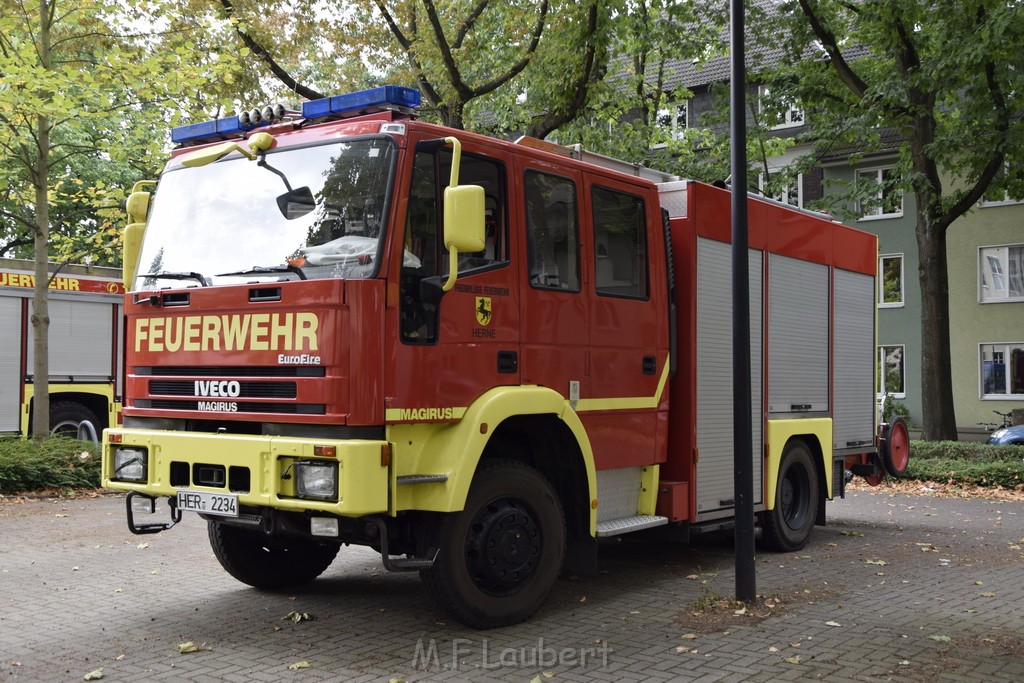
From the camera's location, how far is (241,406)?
621 cm

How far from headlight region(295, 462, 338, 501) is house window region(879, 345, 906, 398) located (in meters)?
31.1

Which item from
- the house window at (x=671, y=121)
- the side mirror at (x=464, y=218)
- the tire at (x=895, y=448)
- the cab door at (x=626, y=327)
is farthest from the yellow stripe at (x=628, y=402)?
the house window at (x=671, y=121)

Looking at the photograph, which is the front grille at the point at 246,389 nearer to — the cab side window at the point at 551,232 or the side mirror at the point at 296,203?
the side mirror at the point at 296,203

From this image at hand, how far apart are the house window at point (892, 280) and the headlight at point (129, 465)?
3070 centimetres

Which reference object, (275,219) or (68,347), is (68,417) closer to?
(68,347)

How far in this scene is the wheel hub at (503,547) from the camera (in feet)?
20.8

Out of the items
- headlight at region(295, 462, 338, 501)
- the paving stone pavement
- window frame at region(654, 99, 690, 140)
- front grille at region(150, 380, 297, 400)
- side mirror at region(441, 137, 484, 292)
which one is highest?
window frame at region(654, 99, 690, 140)

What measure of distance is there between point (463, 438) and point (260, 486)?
1154 mm

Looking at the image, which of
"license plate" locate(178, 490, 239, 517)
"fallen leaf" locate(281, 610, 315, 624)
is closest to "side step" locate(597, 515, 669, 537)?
"fallen leaf" locate(281, 610, 315, 624)

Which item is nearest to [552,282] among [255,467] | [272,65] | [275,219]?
[275,219]

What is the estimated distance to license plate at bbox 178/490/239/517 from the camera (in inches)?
237

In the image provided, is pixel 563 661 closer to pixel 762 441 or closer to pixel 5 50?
pixel 762 441

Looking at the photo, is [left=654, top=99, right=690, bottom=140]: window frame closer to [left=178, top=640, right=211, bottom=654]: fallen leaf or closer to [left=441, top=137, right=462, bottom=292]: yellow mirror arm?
[left=441, top=137, right=462, bottom=292]: yellow mirror arm

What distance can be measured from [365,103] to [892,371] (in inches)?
1226
